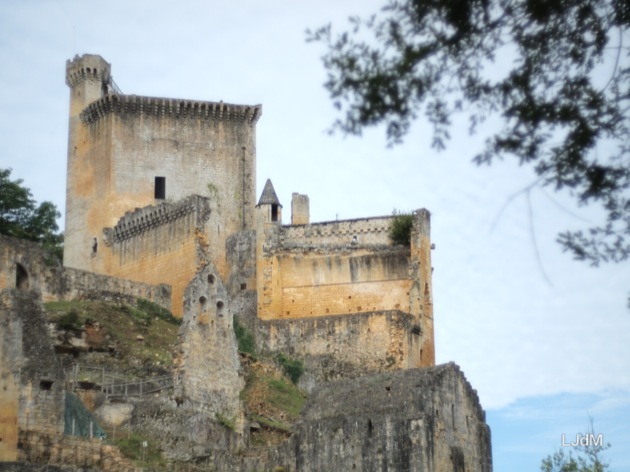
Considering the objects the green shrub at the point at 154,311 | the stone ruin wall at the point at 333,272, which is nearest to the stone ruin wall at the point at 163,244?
the stone ruin wall at the point at 333,272

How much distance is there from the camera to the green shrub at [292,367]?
43312 millimetres

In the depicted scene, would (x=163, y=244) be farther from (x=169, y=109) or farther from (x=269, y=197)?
(x=169, y=109)

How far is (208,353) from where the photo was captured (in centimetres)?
3475

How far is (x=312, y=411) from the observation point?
100 feet

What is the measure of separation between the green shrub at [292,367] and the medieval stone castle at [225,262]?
422 mm

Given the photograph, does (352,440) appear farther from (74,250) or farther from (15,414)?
(74,250)

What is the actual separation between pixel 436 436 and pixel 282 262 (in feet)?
68.6

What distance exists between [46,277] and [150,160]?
39.6 feet

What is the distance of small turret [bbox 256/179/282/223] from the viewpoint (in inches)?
1965

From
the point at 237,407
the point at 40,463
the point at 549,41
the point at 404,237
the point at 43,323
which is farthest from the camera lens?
the point at 404,237

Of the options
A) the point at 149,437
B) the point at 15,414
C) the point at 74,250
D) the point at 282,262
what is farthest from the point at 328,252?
the point at 15,414

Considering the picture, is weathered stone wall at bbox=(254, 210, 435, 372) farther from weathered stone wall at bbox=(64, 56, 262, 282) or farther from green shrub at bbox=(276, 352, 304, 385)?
weathered stone wall at bbox=(64, 56, 262, 282)

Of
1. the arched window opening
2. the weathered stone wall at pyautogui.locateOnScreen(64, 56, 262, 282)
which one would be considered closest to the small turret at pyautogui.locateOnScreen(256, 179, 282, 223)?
the weathered stone wall at pyautogui.locateOnScreen(64, 56, 262, 282)

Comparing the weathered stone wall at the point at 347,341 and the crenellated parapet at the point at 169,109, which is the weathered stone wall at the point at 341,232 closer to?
the weathered stone wall at the point at 347,341
